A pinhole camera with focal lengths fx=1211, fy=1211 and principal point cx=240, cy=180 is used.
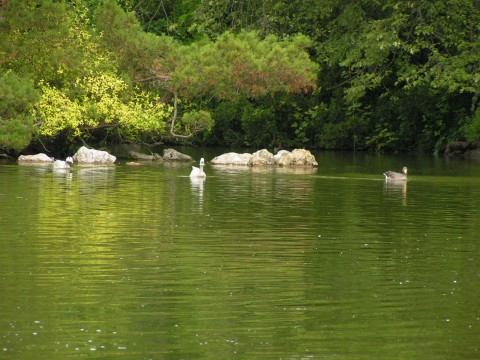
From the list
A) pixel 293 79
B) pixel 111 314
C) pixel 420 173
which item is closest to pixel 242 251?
pixel 111 314

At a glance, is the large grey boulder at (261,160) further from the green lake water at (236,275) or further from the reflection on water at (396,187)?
the green lake water at (236,275)

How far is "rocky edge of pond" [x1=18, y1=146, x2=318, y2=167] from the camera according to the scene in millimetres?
41125

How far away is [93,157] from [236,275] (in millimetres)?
28097

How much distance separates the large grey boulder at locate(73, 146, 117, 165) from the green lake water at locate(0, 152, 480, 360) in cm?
1396

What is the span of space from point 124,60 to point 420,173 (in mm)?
12488

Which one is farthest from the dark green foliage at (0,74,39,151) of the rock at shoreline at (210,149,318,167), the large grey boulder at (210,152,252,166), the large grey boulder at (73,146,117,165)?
the rock at shoreline at (210,149,318,167)

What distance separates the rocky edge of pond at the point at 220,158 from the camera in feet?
135

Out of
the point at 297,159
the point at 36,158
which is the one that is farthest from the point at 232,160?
the point at 36,158

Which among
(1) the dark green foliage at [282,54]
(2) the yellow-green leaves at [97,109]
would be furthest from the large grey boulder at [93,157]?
(1) the dark green foliage at [282,54]

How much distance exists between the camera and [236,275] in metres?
14.0

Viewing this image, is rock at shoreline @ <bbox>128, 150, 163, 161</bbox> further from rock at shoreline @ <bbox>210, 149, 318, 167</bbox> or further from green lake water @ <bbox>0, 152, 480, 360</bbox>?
green lake water @ <bbox>0, 152, 480, 360</bbox>

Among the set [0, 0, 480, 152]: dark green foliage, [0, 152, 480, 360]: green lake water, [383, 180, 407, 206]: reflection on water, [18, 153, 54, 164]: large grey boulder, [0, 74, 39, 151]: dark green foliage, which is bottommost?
[0, 152, 480, 360]: green lake water

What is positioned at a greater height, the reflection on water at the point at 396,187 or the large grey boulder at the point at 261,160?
the large grey boulder at the point at 261,160

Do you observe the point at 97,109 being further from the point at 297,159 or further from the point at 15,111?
the point at 297,159
